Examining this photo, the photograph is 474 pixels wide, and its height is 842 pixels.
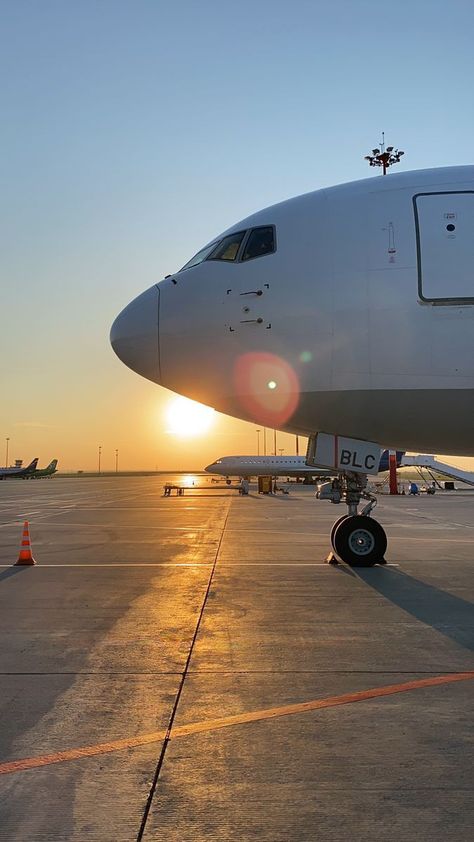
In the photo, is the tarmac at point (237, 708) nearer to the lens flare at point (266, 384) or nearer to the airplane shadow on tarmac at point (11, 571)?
the airplane shadow on tarmac at point (11, 571)

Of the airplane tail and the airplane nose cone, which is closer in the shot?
the airplane nose cone

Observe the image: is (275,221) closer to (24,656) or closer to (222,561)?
(222,561)

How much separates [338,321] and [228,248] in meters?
2.14

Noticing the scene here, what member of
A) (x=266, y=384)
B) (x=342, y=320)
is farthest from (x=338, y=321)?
(x=266, y=384)

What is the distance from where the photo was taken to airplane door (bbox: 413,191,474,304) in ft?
26.9

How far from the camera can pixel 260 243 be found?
9141 mm

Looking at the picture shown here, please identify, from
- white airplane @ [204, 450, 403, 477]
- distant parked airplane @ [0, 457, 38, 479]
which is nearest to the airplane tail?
distant parked airplane @ [0, 457, 38, 479]

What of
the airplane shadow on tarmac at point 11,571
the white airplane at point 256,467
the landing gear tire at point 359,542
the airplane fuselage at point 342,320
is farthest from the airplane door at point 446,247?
the white airplane at point 256,467

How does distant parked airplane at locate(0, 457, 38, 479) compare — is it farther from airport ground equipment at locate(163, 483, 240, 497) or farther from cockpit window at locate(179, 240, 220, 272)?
cockpit window at locate(179, 240, 220, 272)

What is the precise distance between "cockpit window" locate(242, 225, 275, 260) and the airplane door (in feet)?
6.54

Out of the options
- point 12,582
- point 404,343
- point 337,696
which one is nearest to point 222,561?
point 12,582

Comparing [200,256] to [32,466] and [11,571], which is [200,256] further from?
[32,466]

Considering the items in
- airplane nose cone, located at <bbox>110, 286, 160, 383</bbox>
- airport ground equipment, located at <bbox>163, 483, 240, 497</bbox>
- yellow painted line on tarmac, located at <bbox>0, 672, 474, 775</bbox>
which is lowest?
yellow painted line on tarmac, located at <bbox>0, 672, 474, 775</bbox>

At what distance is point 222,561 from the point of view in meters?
11.5
